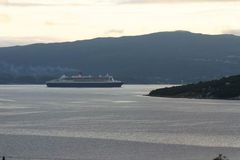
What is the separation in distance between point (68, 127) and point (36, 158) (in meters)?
28.0

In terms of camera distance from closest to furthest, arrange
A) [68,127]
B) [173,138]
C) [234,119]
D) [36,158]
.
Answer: [36,158] < [173,138] < [68,127] < [234,119]

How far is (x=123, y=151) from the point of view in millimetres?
51875

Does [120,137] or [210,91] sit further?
[210,91]

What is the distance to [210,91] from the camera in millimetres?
167875

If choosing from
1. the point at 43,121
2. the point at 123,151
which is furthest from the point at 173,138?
the point at 43,121

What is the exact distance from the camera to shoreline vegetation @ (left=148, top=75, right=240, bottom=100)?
16134 cm

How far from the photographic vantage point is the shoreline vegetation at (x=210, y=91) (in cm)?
16134

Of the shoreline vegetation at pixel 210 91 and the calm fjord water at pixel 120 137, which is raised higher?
the shoreline vegetation at pixel 210 91

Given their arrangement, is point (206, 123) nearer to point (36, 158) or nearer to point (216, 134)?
point (216, 134)

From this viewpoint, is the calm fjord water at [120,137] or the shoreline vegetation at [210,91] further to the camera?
the shoreline vegetation at [210,91]

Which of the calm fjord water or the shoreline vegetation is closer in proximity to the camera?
the calm fjord water

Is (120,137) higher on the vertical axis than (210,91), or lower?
lower

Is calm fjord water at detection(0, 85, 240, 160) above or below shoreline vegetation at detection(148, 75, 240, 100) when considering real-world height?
below

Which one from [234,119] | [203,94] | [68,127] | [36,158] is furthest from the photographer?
[203,94]
